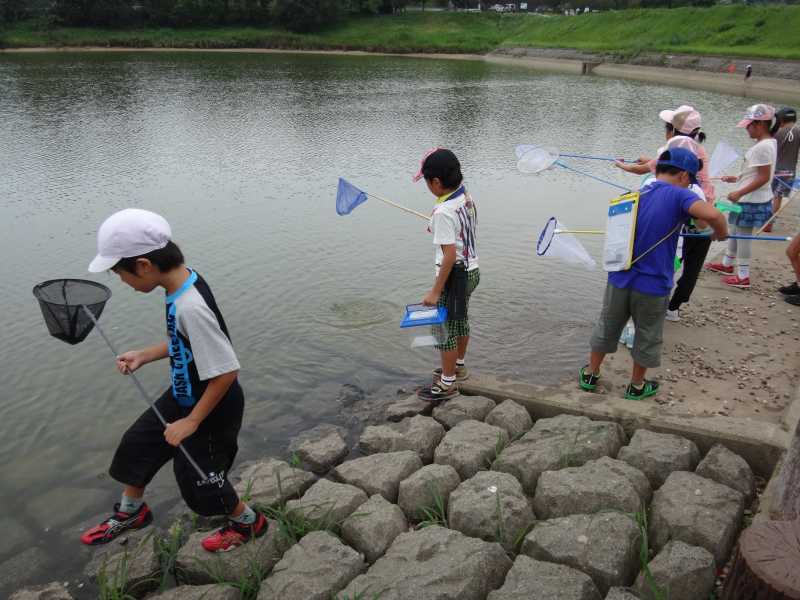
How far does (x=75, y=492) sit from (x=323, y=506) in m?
1.85

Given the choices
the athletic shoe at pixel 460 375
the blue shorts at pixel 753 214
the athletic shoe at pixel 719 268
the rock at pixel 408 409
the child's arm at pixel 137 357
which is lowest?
the rock at pixel 408 409

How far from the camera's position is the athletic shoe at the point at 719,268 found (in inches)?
289

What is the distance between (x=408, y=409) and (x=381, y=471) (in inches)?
38.6

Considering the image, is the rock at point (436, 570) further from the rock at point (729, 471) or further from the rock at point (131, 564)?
the rock at point (729, 471)

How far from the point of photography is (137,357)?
3.25 meters

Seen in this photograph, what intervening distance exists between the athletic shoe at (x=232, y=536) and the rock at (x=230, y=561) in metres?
0.03

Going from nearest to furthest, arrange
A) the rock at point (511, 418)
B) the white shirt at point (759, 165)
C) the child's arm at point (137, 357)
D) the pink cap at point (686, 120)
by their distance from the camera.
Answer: the child's arm at point (137, 357) < the rock at point (511, 418) < the pink cap at point (686, 120) < the white shirt at point (759, 165)

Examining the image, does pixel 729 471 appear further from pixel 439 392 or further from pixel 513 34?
pixel 513 34

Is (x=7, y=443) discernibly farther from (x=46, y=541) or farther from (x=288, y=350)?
(x=288, y=350)

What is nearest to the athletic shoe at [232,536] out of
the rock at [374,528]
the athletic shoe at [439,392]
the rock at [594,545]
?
the rock at [374,528]

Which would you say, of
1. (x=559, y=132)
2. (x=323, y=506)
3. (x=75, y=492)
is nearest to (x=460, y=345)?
(x=323, y=506)

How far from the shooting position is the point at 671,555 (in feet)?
9.60

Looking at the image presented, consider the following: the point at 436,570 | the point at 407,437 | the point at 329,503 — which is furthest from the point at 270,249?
the point at 436,570

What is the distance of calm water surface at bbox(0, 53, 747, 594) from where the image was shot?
5043 mm
